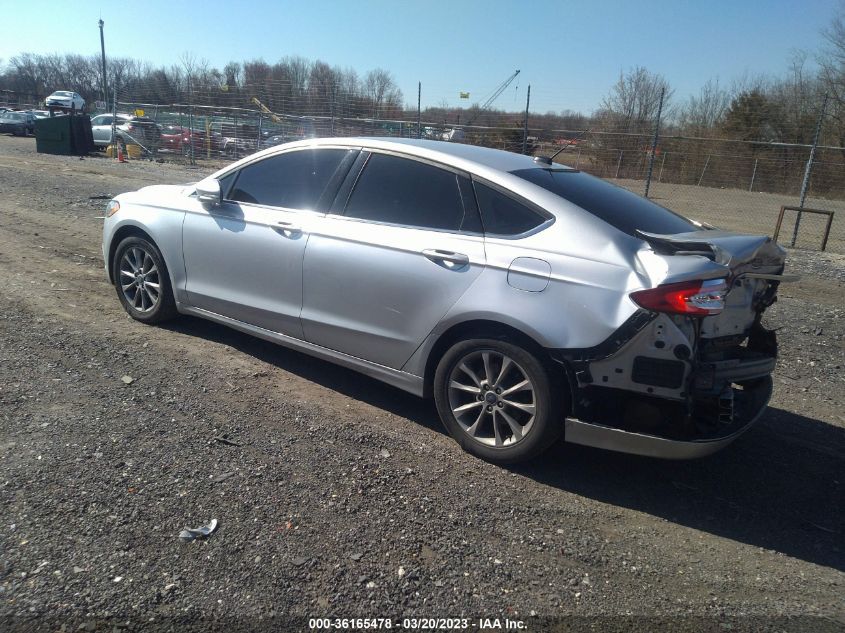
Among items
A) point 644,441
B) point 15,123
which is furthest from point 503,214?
point 15,123

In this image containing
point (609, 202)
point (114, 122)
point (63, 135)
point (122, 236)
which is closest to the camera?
point (609, 202)

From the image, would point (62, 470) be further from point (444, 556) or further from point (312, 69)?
point (312, 69)

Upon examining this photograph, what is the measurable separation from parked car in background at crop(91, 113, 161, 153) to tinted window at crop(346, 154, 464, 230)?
24.2 meters

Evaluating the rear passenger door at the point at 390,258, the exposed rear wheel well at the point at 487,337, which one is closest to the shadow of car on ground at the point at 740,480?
the exposed rear wheel well at the point at 487,337

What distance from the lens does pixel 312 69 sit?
27.8 meters

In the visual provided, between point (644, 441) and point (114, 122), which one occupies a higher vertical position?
point (114, 122)

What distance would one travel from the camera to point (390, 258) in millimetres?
3947

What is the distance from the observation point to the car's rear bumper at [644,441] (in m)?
3.21

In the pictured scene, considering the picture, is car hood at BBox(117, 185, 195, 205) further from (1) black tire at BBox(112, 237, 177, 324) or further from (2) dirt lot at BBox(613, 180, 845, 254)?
(2) dirt lot at BBox(613, 180, 845, 254)

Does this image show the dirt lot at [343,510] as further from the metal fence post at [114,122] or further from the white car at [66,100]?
the white car at [66,100]

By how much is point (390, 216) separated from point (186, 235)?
6.18 ft

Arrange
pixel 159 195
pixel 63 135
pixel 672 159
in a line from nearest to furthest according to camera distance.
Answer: pixel 159 195, pixel 672 159, pixel 63 135

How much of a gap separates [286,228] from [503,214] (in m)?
1.59

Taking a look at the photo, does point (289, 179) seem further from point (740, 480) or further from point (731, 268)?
point (740, 480)
